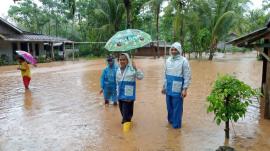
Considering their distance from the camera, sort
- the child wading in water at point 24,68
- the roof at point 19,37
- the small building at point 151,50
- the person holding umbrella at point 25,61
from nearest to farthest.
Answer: the person holding umbrella at point 25,61 < the child wading in water at point 24,68 < the roof at point 19,37 < the small building at point 151,50

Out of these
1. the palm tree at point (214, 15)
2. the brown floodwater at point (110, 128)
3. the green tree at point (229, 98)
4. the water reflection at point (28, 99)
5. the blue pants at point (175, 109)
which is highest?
the palm tree at point (214, 15)

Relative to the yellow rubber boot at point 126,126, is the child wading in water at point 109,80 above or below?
above

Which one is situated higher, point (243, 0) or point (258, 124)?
point (243, 0)

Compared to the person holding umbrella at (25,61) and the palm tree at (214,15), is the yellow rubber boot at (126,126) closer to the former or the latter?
the person holding umbrella at (25,61)

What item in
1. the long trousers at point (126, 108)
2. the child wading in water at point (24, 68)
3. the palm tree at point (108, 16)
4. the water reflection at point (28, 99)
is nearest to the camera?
the long trousers at point (126, 108)

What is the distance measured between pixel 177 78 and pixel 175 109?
0.60 metres

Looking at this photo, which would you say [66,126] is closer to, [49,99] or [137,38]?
[137,38]

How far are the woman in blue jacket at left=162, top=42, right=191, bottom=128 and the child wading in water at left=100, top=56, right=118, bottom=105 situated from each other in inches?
81.7

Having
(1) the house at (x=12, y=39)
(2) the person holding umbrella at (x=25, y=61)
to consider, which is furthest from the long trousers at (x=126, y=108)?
(1) the house at (x=12, y=39)

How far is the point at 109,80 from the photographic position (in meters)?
7.79

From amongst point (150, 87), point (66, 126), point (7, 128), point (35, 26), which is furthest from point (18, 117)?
point (35, 26)

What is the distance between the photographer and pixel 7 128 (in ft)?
20.7

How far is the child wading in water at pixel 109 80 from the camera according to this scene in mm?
7613

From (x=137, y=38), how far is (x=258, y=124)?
3.06 metres
